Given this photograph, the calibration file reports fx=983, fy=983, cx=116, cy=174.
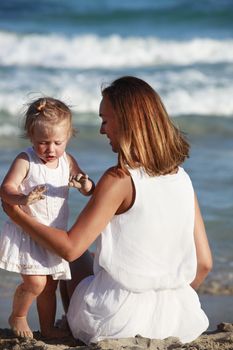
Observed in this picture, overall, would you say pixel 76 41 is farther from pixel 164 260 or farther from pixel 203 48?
pixel 164 260

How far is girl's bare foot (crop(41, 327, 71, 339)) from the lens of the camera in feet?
13.4

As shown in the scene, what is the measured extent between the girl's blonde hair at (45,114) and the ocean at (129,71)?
2.76 ft

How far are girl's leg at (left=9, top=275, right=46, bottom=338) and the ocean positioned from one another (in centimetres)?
72

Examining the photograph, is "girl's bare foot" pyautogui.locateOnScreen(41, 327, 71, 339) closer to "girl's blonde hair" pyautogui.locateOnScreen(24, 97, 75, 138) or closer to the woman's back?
the woman's back

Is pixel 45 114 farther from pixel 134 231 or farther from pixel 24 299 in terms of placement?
pixel 24 299

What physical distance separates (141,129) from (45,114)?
0.41 m

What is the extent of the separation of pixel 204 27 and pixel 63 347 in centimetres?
1833

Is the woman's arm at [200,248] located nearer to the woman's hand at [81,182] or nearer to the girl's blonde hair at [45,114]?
the woman's hand at [81,182]

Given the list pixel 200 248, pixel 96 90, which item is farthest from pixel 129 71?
pixel 200 248

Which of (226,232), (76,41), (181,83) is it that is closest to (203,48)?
(76,41)

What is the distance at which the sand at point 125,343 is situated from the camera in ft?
12.3

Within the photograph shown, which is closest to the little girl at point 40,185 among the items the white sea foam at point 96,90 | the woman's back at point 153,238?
the woman's back at point 153,238

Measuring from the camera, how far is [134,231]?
151 inches

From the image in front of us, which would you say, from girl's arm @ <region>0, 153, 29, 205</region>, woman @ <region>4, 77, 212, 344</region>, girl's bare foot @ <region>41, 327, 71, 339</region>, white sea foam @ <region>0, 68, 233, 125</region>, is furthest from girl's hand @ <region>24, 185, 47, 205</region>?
white sea foam @ <region>0, 68, 233, 125</region>
